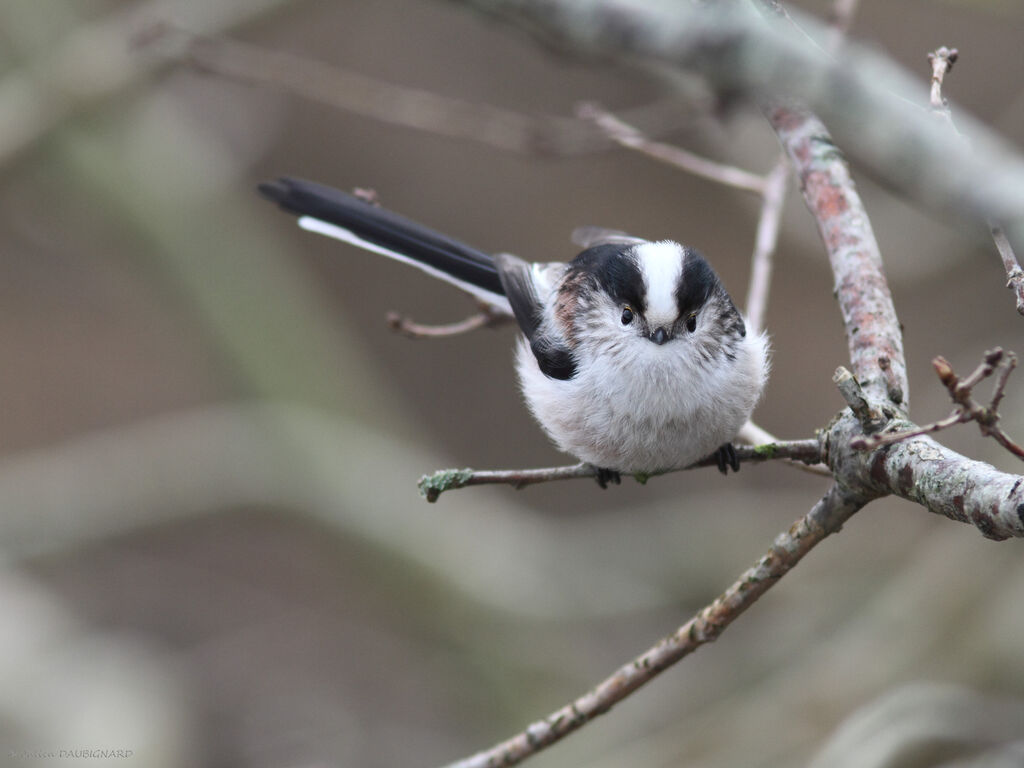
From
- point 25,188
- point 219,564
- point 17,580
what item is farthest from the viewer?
point 219,564

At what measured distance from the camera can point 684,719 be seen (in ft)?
14.6

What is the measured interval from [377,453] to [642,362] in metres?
2.77

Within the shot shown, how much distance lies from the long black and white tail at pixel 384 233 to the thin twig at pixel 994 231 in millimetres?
1583

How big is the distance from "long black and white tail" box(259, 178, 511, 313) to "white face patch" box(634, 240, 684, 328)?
0.71 meters

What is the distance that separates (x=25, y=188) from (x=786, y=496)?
4.31m

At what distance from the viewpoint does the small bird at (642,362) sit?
103 inches

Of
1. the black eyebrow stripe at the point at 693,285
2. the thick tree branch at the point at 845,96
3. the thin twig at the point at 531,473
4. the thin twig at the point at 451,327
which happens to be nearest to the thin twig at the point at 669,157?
the black eyebrow stripe at the point at 693,285

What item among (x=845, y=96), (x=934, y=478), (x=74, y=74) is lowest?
(x=74, y=74)

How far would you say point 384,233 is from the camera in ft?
11.1

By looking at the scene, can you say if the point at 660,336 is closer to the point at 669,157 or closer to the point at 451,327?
the point at 451,327

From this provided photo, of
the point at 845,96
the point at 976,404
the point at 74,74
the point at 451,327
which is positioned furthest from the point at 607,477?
the point at 74,74

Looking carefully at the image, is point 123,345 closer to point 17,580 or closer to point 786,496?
point 17,580

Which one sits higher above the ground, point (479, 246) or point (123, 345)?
point (479, 246)

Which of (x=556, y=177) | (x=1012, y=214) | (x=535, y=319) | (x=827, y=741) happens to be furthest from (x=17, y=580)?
(x=1012, y=214)
